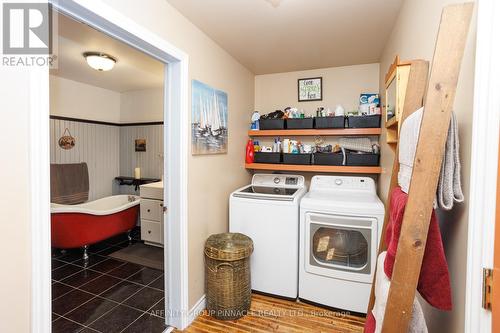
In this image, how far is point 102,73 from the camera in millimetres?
3408

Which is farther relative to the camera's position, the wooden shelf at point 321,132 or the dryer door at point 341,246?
the wooden shelf at point 321,132

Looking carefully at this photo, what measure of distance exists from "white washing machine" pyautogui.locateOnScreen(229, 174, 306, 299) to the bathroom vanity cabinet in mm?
1449

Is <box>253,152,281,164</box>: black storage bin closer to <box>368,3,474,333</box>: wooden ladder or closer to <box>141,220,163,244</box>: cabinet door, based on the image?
<box>141,220,163,244</box>: cabinet door

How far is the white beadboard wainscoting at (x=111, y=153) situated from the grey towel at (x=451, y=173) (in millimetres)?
3862

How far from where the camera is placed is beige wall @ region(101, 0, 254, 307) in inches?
63.9

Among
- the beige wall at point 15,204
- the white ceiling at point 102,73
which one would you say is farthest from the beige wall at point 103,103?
the beige wall at point 15,204

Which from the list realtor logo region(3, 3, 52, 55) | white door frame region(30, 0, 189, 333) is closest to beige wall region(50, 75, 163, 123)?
white door frame region(30, 0, 189, 333)

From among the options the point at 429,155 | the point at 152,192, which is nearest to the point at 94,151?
the point at 152,192

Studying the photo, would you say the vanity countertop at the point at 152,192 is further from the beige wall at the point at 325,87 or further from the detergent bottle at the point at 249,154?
the beige wall at the point at 325,87

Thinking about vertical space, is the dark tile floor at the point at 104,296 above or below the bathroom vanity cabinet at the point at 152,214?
below

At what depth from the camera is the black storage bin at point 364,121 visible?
8.25 feet

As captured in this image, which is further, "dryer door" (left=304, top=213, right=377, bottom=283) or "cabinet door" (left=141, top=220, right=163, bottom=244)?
"cabinet door" (left=141, top=220, right=163, bottom=244)

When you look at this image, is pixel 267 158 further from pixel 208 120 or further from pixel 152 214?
pixel 152 214

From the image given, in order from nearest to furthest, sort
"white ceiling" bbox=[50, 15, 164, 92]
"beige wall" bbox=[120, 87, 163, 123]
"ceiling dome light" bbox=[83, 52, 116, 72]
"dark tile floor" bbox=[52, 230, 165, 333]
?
1. "dark tile floor" bbox=[52, 230, 165, 333]
2. "white ceiling" bbox=[50, 15, 164, 92]
3. "ceiling dome light" bbox=[83, 52, 116, 72]
4. "beige wall" bbox=[120, 87, 163, 123]
